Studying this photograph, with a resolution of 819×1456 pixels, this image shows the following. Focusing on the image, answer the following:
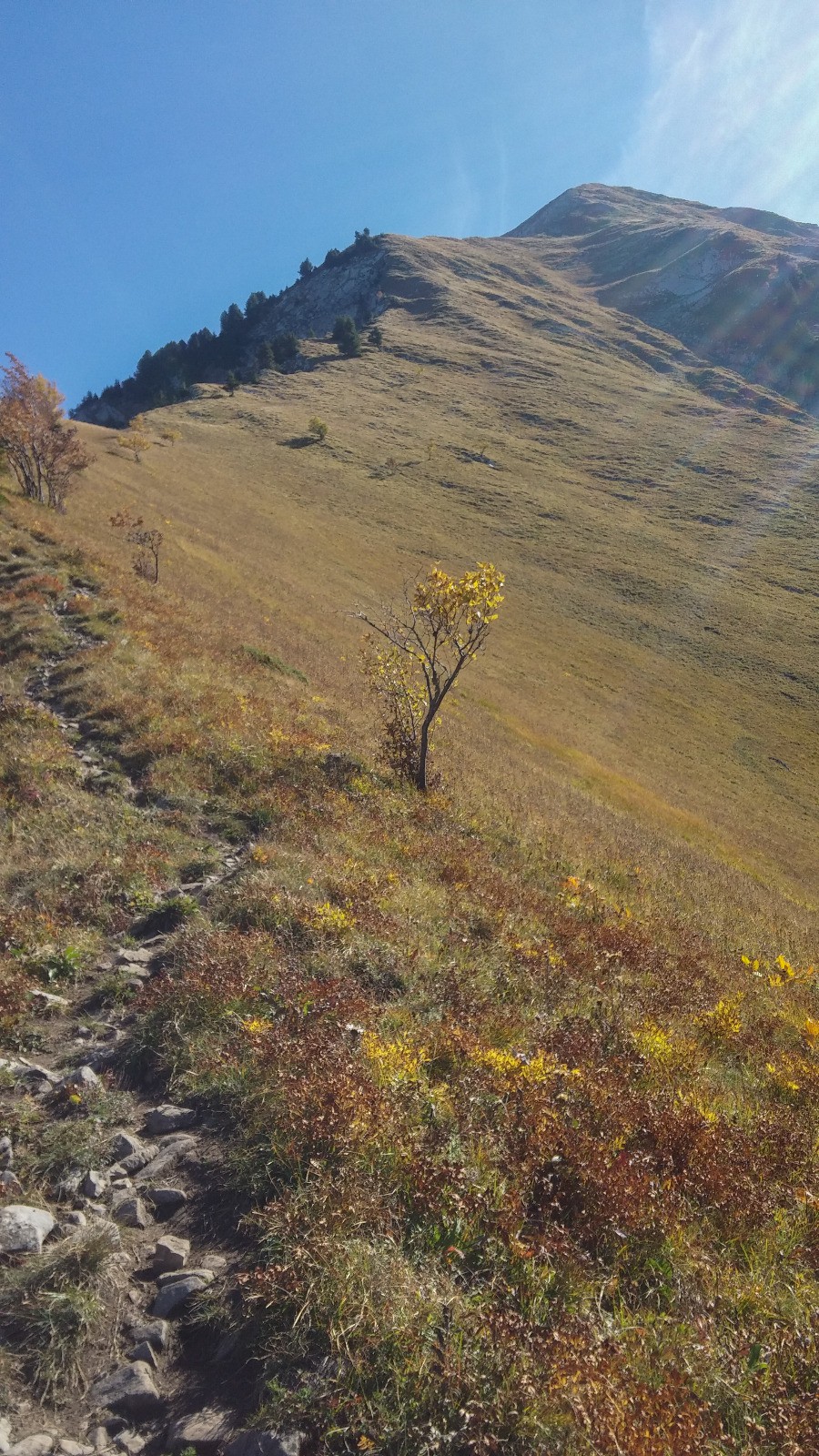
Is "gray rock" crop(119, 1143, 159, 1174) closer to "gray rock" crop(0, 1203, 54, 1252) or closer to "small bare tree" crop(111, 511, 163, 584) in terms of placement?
"gray rock" crop(0, 1203, 54, 1252)

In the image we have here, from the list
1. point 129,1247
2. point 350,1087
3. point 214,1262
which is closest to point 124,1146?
point 129,1247

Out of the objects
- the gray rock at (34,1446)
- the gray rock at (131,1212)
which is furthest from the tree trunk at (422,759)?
the gray rock at (34,1446)

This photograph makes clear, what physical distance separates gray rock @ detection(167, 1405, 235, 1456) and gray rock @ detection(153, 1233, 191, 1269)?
78 cm

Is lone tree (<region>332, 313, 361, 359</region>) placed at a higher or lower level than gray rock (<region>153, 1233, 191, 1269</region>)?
higher

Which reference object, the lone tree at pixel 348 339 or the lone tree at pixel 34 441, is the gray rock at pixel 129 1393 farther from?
the lone tree at pixel 348 339

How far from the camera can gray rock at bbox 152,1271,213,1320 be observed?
376 cm

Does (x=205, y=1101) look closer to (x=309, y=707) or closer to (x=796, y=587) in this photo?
(x=309, y=707)

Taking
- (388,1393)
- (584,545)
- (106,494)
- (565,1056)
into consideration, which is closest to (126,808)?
(565,1056)

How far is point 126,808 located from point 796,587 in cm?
7922

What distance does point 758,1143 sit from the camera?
5.44 metres

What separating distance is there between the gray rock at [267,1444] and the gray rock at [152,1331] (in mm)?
655

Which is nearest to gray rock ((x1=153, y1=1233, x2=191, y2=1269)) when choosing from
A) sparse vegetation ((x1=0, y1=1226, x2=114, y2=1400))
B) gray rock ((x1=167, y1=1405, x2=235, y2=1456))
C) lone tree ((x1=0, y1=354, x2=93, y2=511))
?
sparse vegetation ((x1=0, y1=1226, x2=114, y2=1400))

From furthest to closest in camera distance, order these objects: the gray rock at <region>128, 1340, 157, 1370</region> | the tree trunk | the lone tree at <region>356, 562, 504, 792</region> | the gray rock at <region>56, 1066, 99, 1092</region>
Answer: the tree trunk < the lone tree at <region>356, 562, 504, 792</region> < the gray rock at <region>56, 1066, 99, 1092</region> < the gray rock at <region>128, 1340, 157, 1370</region>

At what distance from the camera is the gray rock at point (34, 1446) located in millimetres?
2967
